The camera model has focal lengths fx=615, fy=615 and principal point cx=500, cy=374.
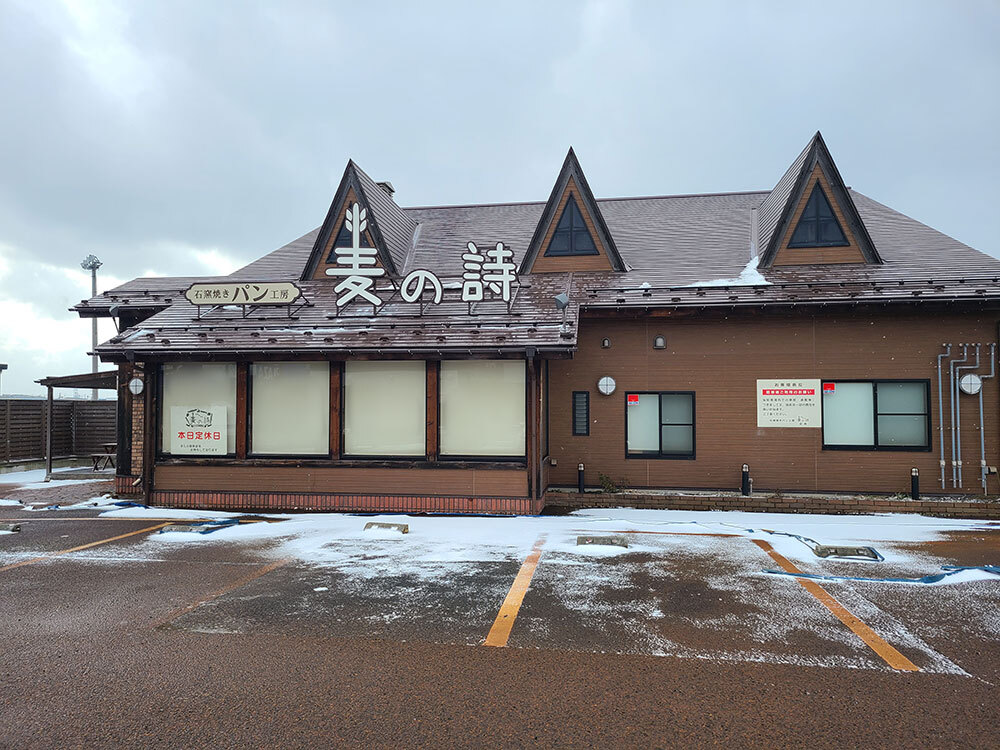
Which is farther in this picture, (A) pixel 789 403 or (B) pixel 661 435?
(B) pixel 661 435

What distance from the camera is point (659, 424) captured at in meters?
12.4

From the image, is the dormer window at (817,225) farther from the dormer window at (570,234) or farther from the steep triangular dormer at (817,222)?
the dormer window at (570,234)

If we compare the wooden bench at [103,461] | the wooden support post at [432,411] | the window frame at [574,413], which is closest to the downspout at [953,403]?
the window frame at [574,413]

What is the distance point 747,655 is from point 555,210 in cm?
1133

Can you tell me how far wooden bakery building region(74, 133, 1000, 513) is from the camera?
11156 millimetres

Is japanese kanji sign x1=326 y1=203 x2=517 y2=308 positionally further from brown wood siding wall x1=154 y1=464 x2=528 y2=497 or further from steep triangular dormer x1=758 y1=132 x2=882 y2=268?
steep triangular dormer x1=758 y1=132 x2=882 y2=268

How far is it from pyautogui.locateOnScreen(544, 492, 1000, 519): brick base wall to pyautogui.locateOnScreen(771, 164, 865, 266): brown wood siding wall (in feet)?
16.5

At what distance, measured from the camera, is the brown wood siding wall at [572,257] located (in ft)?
46.2

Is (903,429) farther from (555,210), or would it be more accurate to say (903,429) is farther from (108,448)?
(108,448)

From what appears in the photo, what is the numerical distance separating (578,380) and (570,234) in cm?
378

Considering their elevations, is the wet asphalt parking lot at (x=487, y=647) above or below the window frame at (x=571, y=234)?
below

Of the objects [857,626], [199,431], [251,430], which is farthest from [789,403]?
[199,431]

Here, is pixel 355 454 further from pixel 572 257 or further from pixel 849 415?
pixel 849 415

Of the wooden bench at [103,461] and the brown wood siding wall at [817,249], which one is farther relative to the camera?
the wooden bench at [103,461]
